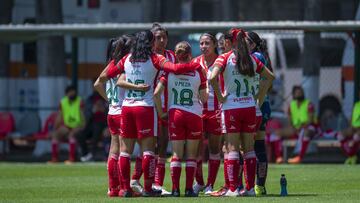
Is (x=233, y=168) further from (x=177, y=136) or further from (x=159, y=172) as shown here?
(x=159, y=172)

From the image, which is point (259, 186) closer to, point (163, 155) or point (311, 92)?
point (163, 155)

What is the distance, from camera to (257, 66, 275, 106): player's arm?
17.2 metres

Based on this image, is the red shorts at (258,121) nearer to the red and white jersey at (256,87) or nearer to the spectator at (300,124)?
the red and white jersey at (256,87)

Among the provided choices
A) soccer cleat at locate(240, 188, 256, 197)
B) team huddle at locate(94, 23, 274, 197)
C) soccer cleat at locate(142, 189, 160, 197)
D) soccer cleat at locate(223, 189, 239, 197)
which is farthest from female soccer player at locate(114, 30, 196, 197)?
soccer cleat at locate(240, 188, 256, 197)

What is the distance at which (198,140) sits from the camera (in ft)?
56.5

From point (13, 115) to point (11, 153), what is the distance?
1012 mm

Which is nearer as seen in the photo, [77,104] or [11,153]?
[77,104]

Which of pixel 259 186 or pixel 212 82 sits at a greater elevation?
pixel 212 82

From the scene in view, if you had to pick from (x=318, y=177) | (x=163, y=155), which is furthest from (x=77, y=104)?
(x=163, y=155)

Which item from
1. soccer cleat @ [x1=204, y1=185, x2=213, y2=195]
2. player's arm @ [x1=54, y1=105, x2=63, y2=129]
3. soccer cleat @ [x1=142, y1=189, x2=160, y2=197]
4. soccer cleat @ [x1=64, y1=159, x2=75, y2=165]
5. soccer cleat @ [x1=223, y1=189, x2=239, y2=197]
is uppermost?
soccer cleat @ [x1=223, y1=189, x2=239, y2=197]

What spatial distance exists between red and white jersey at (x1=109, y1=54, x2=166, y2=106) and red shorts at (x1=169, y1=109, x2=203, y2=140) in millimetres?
367

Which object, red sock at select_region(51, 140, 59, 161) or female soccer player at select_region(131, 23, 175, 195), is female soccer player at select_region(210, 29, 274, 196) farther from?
red sock at select_region(51, 140, 59, 161)

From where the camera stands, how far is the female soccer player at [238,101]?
55.9 ft

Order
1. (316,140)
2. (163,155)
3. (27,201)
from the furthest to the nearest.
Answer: (316,140) < (163,155) < (27,201)
